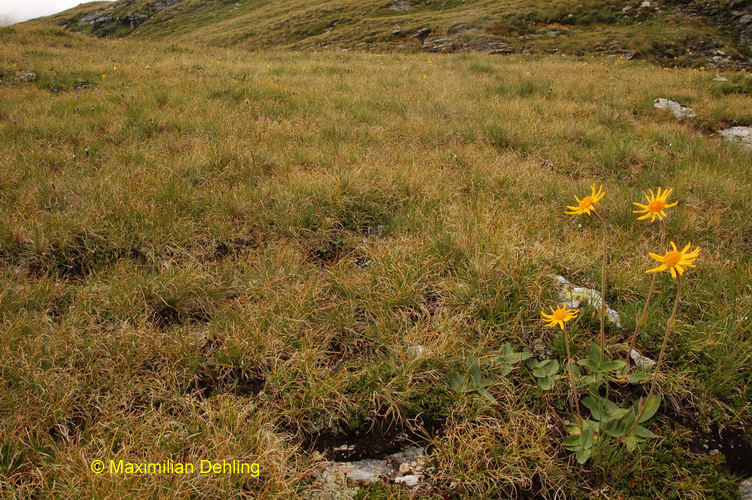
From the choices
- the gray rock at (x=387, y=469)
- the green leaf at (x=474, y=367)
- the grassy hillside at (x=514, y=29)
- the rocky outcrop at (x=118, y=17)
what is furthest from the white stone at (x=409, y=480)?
the rocky outcrop at (x=118, y=17)

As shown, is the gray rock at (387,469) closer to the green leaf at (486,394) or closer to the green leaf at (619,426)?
the green leaf at (486,394)

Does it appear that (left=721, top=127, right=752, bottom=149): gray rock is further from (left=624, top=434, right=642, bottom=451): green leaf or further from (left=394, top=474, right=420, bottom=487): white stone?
(left=394, top=474, right=420, bottom=487): white stone

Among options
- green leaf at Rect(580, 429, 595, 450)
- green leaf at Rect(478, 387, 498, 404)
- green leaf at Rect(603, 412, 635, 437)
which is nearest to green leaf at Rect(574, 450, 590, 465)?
green leaf at Rect(580, 429, 595, 450)

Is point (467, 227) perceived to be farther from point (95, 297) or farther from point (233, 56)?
point (233, 56)

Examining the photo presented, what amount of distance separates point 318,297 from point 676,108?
9.34 meters

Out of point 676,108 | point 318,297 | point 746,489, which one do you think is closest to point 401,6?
point 676,108

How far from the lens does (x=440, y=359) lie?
7.57ft

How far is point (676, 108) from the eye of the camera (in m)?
8.11

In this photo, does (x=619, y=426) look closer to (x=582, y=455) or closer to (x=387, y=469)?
(x=582, y=455)

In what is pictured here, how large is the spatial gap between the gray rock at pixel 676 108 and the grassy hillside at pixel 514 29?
17901 mm

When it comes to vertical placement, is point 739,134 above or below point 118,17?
below

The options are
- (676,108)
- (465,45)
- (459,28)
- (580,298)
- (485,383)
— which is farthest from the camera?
(459,28)

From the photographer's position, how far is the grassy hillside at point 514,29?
948 inches

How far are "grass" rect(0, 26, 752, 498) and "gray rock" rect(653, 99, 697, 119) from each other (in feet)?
8.94
